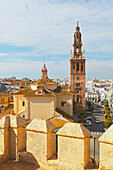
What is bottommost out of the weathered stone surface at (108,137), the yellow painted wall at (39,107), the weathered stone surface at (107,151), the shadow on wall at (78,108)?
the shadow on wall at (78,108)

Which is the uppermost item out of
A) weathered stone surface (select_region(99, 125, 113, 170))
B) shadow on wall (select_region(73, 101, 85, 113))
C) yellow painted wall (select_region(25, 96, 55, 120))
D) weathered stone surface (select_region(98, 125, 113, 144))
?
weathered stone surface (select_region(98, 125, 113, 144))

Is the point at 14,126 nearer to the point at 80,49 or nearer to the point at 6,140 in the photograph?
the point at 6,140

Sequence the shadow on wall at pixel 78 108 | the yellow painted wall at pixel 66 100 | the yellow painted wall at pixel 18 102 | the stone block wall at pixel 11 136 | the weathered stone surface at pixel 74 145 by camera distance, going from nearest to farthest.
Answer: the weathered stone surface at pixel 74 145, the stone block wall at pixel 11 136, the yellow painted wall at pixel 66 100, the yellow painted wall at pixel 18 102, the shadow on wall at pixel 78 108

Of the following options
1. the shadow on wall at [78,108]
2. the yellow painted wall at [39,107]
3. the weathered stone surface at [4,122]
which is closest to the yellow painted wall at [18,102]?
the yellow painted wall at [39,107]

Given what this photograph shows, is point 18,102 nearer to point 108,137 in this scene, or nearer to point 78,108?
point 78,108

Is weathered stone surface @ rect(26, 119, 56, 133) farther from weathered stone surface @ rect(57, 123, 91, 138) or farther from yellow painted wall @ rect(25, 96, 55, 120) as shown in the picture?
yellow painted wall @ rect(25, 96, 55, 120)

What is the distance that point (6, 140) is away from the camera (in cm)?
538

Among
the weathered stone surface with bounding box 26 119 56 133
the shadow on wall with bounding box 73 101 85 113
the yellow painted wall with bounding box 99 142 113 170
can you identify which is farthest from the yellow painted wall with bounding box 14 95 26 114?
the yellow painted wall with bounding box 99 142 113 170

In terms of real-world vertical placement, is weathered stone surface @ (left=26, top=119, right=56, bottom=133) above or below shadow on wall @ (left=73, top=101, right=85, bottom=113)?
above

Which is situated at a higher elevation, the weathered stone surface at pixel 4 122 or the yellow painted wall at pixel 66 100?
the weathered stone surface at pixel 4 122

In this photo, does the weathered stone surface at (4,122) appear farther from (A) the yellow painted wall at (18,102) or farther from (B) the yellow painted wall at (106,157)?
(A) the yellow painted wall at (18,102)

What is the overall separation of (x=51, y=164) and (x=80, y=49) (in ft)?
123

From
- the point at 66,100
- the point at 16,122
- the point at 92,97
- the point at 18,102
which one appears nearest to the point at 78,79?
the point at 66,100

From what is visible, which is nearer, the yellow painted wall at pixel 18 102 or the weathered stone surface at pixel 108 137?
the weathered stone surface at pixel 108 137
